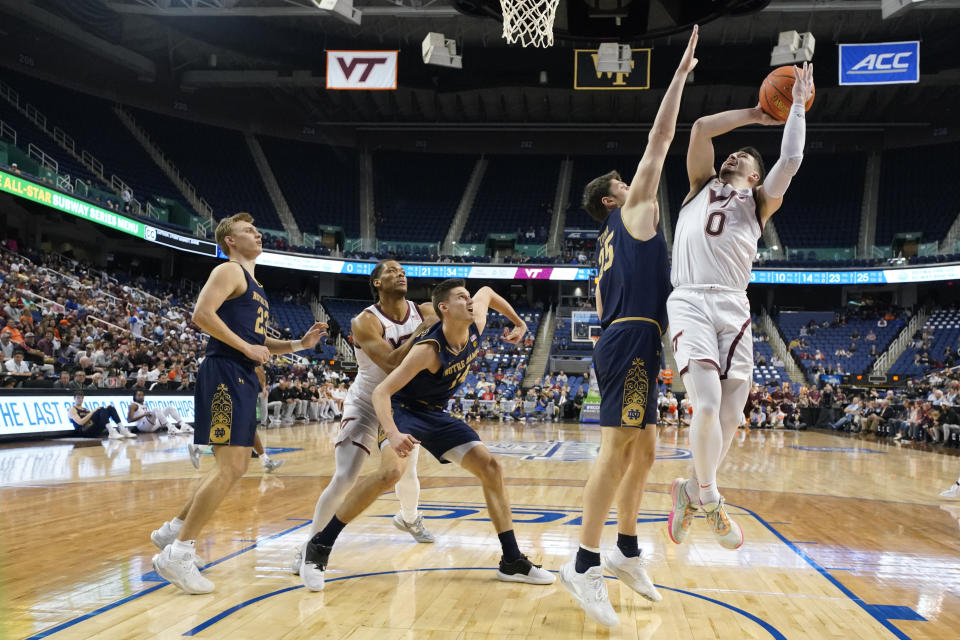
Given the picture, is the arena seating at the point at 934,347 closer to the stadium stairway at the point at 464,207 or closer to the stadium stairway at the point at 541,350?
the stadium stairway at the point at 541,350

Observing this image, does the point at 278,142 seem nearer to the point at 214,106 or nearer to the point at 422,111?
the point at 214,106

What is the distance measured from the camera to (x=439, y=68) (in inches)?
1249

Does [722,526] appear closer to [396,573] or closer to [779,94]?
[396,573]

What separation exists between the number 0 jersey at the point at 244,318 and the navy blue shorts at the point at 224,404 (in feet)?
0.18

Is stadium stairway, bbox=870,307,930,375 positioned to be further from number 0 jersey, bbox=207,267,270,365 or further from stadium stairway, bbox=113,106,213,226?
number 0 jersey, bbox=207,267,270,365

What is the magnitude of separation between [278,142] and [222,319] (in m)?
36.0

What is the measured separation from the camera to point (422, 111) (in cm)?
3684

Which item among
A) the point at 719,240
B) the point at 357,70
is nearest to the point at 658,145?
the point at 719,240

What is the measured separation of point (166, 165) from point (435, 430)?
3222 cm

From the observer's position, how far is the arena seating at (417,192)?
3653 centimetres

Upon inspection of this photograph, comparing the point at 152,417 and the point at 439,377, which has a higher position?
the point at 439,377

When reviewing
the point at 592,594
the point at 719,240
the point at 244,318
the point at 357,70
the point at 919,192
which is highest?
the point at 357,70

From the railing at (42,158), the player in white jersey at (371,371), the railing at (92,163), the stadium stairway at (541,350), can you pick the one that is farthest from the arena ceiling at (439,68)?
the player in white jersey at (371,371)

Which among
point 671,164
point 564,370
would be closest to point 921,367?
point 564,370
